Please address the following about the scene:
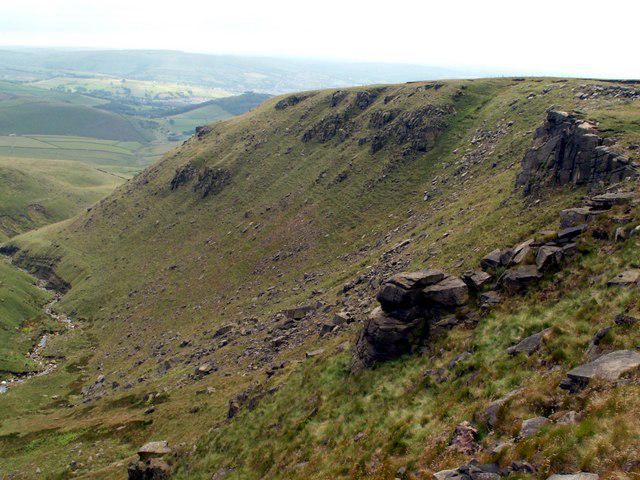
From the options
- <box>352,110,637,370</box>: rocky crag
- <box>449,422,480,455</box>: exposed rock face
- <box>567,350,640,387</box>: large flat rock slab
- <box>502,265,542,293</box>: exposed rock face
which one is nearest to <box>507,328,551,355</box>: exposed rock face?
<box>567,350,640,387</box>: large flat rock slab

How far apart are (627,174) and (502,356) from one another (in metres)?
23.8

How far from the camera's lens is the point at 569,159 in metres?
43.3

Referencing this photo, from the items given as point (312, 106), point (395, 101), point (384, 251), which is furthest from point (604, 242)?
point (312, 106)

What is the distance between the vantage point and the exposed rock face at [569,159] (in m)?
38.8

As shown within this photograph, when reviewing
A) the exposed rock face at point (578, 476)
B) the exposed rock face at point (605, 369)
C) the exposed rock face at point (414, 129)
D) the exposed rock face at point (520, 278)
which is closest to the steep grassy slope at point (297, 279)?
the exposed rock face at point (414, 129)

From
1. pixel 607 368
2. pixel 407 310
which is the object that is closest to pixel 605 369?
pixel 607 368

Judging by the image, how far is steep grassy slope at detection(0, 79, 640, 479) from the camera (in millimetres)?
25469

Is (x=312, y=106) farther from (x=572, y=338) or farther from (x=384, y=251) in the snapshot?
(x=572, y=338)

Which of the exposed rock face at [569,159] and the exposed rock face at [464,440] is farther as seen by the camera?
the exposed rock face at [569,159]

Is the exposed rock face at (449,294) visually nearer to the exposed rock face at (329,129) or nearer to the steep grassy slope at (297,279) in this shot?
the steep grassy slope at (297,279)

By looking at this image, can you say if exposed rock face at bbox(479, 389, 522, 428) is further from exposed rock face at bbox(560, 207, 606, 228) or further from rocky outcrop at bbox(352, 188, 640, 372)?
exposed rock face at bbox(560, 207, 606, 228)

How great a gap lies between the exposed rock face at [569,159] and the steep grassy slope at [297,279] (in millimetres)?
2365

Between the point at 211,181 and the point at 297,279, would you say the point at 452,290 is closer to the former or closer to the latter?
the point at 297,279

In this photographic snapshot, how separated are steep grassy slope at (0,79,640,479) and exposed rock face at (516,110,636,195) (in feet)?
7.76
